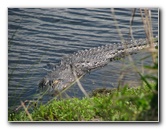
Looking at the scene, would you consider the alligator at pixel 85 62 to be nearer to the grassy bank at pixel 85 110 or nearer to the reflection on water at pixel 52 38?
the reflection on water at pixel 52 38

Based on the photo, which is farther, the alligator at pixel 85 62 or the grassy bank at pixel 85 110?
the alligator at pixel 85 62

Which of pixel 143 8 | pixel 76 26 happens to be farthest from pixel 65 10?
pixel 143 8

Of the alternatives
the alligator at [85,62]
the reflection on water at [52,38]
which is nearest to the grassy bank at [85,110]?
the reflection on water at [52,38]

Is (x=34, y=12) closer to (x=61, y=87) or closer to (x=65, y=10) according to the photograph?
(x=65, y=10)

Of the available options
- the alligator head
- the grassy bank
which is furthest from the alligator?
the grassy bank

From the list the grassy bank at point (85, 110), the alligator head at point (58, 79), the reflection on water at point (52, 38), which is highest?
the reflection on water at point (52, 38)

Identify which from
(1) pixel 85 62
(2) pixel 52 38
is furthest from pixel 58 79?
(2) pixel 52 38

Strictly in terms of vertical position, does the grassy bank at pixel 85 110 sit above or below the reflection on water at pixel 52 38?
below
